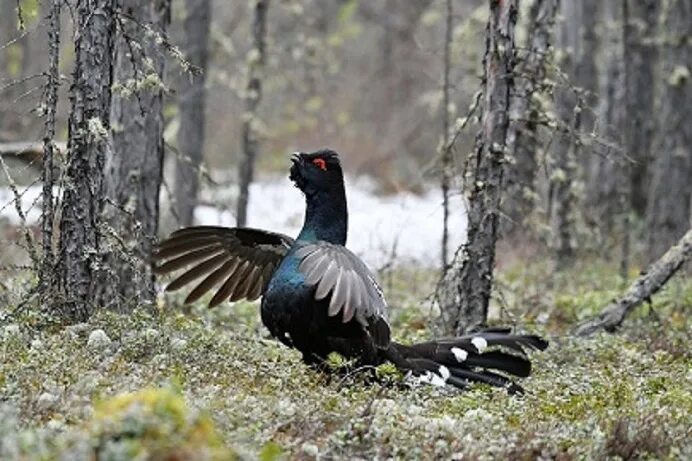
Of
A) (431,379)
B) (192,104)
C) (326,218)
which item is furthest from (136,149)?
(192,104)

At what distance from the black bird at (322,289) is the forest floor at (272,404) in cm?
28

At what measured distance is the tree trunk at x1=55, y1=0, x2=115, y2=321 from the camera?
28.9 ft

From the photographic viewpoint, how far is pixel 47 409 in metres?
6.52

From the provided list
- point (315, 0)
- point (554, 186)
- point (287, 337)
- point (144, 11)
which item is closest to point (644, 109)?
point (554, 186)

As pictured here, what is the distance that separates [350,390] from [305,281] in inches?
39.5

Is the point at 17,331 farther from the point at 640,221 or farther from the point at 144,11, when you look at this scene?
the point at 640,221

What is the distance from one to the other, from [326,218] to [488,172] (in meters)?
1.85

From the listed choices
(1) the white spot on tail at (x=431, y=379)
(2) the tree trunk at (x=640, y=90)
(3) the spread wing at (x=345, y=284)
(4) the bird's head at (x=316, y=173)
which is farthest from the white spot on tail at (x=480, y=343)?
(2) the tree trunk at (x=640, y=90)

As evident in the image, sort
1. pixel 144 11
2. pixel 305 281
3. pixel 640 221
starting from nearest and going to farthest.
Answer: pixel 305 281 → pixel 144 11 → pixel 640 221

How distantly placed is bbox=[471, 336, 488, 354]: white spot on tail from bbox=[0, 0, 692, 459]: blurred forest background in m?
0.54

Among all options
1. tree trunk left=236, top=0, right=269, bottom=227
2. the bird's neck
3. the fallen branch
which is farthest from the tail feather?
tree trunk left=236, top=0, right=269, bottom=227

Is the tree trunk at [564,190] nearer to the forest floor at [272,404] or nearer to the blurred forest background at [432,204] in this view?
the blurred forest background at [432,204]

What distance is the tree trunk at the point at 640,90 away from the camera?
72.4ft

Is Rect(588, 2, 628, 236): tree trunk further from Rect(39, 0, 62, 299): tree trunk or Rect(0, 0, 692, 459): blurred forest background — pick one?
Rect(39, 0, 62, 299): tree trunk
